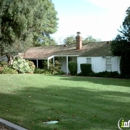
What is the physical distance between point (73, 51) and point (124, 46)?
374 inches

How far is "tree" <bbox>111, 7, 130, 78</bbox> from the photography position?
76.3 ft

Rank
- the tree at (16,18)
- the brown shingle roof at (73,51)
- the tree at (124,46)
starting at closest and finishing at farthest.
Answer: the tree at (16,18)
the tree at (124,46)
the brown shingle roof at (73,51)

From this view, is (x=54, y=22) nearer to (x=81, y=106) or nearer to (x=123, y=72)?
(x=123, y=72)

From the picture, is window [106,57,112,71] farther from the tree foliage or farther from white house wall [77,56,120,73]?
the tree foliage

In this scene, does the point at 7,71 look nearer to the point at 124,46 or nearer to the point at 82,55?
the point at 82,55

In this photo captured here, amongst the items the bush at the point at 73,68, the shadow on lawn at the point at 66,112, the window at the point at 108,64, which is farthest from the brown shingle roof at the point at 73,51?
the shadow on lawn at the point at 66,112

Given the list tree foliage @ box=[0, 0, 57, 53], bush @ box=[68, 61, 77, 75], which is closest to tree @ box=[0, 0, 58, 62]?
tree foliage @ box=[0, 0, 57, 53]

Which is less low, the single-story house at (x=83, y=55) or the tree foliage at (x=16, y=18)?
the tree foliage at (x=16, y=18)

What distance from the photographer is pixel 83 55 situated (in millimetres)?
28484

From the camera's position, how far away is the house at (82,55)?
2612 centimetres

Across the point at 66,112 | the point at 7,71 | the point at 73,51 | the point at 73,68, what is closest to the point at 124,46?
the point at 73,68

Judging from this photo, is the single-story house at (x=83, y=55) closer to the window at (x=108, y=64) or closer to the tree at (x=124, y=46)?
the window at (x=108, y=64)

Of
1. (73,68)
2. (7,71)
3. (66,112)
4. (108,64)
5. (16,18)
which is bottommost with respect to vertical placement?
(66,112)

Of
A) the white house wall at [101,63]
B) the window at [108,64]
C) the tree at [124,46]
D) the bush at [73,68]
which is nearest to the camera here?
the tree at [124,46]
